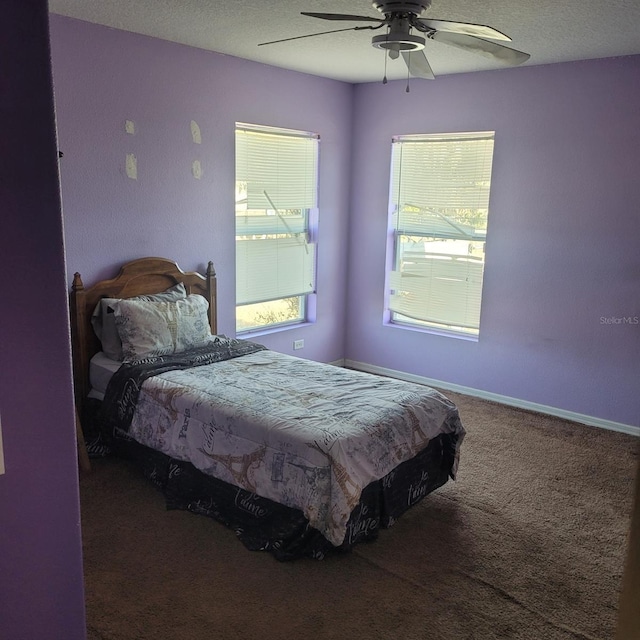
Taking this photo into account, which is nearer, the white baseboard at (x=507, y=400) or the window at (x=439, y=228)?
the white baseboard at (x=507, y=400)

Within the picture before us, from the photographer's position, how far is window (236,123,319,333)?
4.57 meters

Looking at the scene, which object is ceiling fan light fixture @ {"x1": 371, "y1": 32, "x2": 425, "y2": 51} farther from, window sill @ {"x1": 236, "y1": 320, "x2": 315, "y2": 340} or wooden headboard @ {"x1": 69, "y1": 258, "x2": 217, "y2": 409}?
window sill @ {"x1": 236, "y1": 320, "x2": 315, "y2": 340}

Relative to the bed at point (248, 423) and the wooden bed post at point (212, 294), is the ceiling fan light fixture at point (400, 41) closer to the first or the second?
the bed at point (248, 423)

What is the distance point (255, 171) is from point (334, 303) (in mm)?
1522

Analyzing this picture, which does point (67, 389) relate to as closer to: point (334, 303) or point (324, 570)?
point (324, 570)

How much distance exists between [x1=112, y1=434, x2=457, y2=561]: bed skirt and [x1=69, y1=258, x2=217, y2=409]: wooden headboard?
623 millimetres

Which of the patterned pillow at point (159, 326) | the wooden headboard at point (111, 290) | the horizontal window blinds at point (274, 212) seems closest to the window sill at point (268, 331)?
the horizontal window blinds at point (274, 212)

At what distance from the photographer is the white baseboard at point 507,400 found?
4.27m

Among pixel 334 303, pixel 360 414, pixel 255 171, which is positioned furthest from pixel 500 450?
pixel 255 171

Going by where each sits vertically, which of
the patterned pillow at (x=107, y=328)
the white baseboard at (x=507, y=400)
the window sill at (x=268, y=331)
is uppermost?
the patterned pillow at (x=107, y=328)

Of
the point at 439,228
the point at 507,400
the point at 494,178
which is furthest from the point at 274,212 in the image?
the point at 507,400

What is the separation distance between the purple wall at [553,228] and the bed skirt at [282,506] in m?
1.64

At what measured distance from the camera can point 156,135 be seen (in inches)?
153

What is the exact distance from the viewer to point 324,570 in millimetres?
2619
